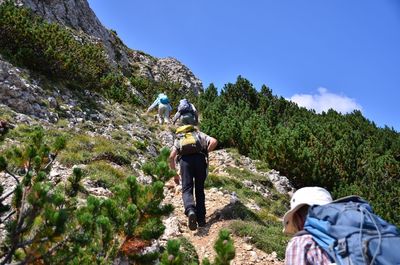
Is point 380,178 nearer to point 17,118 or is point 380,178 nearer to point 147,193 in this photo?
point 17,118

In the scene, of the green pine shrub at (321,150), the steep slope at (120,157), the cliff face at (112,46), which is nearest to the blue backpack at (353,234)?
the steep slope at (120,157)

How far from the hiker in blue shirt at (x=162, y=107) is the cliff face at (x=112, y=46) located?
1172 cm

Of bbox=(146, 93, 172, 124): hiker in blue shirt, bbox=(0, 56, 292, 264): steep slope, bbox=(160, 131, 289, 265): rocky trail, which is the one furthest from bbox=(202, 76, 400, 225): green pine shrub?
bbox=(160, 131, 289, 265): rocky trail

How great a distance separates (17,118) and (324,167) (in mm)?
10421

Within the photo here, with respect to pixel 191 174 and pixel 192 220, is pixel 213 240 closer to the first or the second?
pixel 192 220

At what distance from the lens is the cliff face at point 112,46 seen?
29.3 m

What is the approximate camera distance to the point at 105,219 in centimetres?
413

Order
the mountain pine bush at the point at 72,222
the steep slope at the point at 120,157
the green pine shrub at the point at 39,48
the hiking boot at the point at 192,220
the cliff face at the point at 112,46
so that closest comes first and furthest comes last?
the mountain pine bush at the point at 72,222 < the hiking boot at the point at 192,220 < the steep slope at the point at 120,157 < the green pine shrub at the point at 39,48 < the cliff face at the point at 112,46

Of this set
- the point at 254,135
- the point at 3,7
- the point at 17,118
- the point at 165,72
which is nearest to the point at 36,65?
the point at 3,7

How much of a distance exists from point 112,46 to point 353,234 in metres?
34.8

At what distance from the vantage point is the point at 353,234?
262cm

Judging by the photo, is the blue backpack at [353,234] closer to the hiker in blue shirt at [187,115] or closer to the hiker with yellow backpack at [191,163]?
the hiker with yellow backpack at [191,163]

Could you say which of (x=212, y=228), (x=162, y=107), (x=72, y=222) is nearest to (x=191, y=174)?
(x=212, y=228)

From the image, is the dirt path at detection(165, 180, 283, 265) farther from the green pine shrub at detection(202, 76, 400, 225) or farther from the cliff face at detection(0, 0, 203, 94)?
the cliff face at detection(0, 0, 203, 94)
